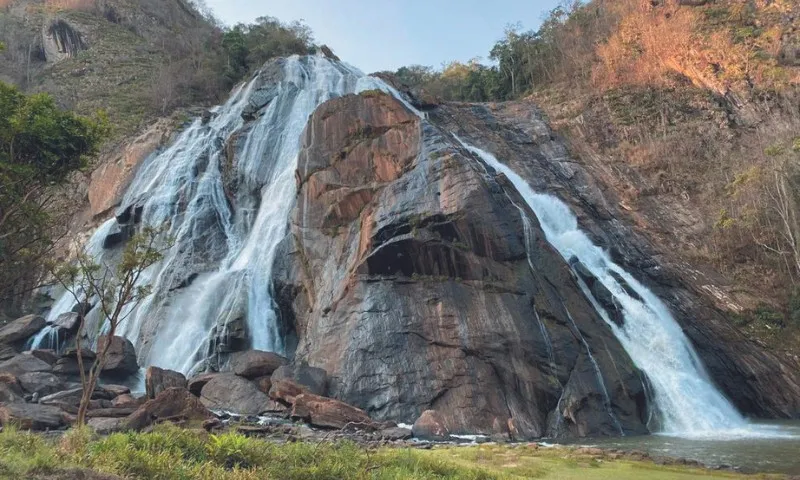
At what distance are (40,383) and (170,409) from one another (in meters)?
8.62

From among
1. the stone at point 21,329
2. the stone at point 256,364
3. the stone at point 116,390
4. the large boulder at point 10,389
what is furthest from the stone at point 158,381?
the stone at point 21,329

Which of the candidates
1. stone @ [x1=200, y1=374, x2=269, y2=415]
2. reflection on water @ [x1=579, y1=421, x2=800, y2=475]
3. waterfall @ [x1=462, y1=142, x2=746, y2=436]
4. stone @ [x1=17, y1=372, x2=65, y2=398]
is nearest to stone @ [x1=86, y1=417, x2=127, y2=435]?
stone @ [x1=200, y1=374, x2=269, y2=415]

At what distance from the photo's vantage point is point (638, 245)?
31.6 metres

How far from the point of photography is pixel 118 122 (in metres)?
53.8

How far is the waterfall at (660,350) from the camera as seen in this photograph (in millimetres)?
20391

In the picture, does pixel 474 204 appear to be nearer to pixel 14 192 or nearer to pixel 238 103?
pixel 14 192

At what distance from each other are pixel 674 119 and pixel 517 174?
14.7 m

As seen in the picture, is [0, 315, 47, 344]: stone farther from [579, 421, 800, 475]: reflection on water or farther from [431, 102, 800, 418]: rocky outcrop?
[431, 102, 800, 418]: rocky outcrop

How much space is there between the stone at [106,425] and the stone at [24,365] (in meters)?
8.03

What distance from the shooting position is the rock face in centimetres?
1897

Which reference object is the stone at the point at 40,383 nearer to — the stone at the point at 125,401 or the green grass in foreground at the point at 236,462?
the stone at the point at 125,401

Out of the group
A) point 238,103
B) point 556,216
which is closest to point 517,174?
point 556,216

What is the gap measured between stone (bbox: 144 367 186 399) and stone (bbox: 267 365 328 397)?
351 centimetres

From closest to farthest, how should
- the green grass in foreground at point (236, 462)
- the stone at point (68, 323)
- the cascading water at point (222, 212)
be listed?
the green grass in foreground at point (236, 462), the cascading water at point (222, 212), the stone at point (68, 323)
